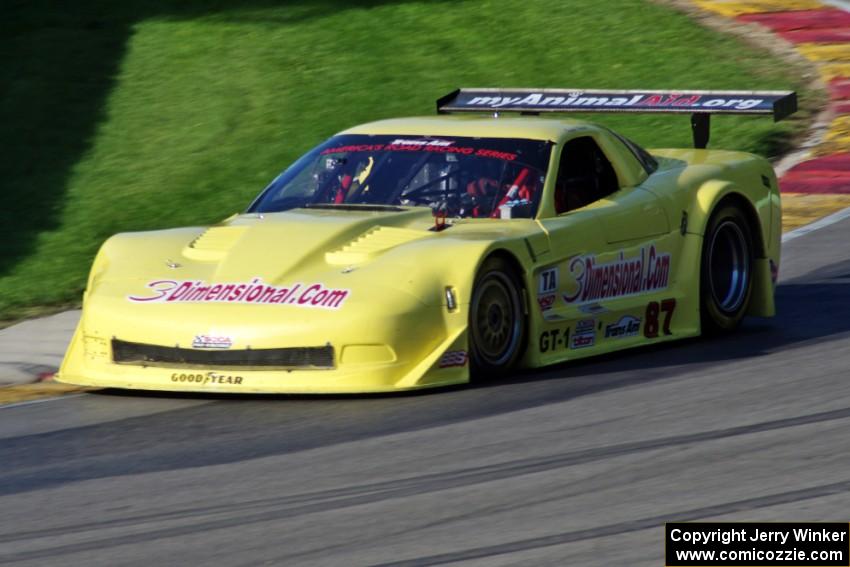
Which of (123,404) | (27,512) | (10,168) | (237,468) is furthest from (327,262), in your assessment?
(10,168)

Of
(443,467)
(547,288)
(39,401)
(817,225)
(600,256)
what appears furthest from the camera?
(817,225)

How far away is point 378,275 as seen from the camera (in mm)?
7672

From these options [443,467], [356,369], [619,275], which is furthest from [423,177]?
[443,467]

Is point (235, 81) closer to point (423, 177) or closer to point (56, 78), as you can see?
point (56, 78)

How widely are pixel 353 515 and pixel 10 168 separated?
34.1ft

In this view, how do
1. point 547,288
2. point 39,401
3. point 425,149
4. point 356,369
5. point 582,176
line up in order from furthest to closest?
point 582,176
point 425,149
point 547,288
point 39,401
point 356,369

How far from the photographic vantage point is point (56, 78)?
1830 centimetres

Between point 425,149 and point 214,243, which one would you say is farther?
point 425,149

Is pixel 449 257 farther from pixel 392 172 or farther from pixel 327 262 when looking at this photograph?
pixel 392 172

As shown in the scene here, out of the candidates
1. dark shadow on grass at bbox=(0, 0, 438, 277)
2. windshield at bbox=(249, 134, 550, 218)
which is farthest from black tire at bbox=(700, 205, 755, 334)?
dark shadow on grass at bbox=(0, 0, 438, 277)

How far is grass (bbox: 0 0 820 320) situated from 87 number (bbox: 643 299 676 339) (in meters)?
4.26

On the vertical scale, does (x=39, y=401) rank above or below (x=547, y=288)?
below

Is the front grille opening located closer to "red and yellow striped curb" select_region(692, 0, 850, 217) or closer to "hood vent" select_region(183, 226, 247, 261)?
"hood vent" select_region(183, 226, 247, 261)

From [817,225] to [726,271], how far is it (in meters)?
3.10
